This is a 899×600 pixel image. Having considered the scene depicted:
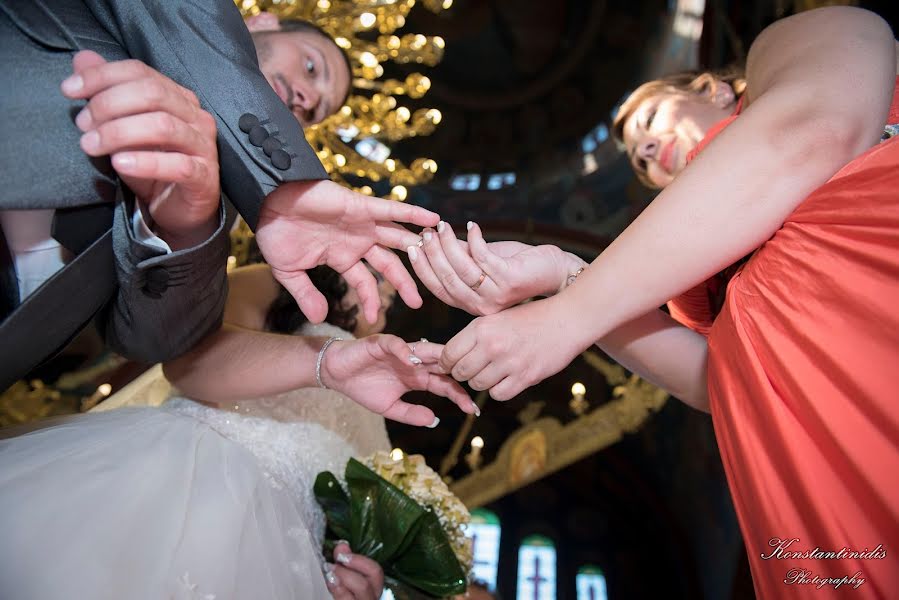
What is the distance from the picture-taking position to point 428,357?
139cm

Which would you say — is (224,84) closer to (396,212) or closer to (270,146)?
(270,146)

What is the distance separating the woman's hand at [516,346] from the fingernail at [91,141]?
62 cm

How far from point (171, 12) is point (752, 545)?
47.6 inches

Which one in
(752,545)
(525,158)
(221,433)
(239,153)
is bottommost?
(525,158)

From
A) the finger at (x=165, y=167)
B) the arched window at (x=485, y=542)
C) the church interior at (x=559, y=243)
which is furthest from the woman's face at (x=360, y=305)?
the arched window at (x=485, y=542)

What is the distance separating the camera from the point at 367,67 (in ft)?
10.2

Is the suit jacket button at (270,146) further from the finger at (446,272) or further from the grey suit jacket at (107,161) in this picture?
the finger at (446,272)

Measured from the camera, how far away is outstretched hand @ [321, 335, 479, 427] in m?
1.43

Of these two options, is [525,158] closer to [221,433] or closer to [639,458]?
[639,458]

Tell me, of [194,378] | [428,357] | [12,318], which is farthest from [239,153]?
[194,378]

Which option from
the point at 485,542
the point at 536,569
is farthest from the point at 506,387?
the point at 536,569

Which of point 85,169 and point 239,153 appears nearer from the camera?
point 85,169

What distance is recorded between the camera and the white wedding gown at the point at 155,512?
0.92 m

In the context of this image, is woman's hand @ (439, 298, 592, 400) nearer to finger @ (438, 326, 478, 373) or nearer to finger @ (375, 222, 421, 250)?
finger @ (438, 326, 478, 373)
